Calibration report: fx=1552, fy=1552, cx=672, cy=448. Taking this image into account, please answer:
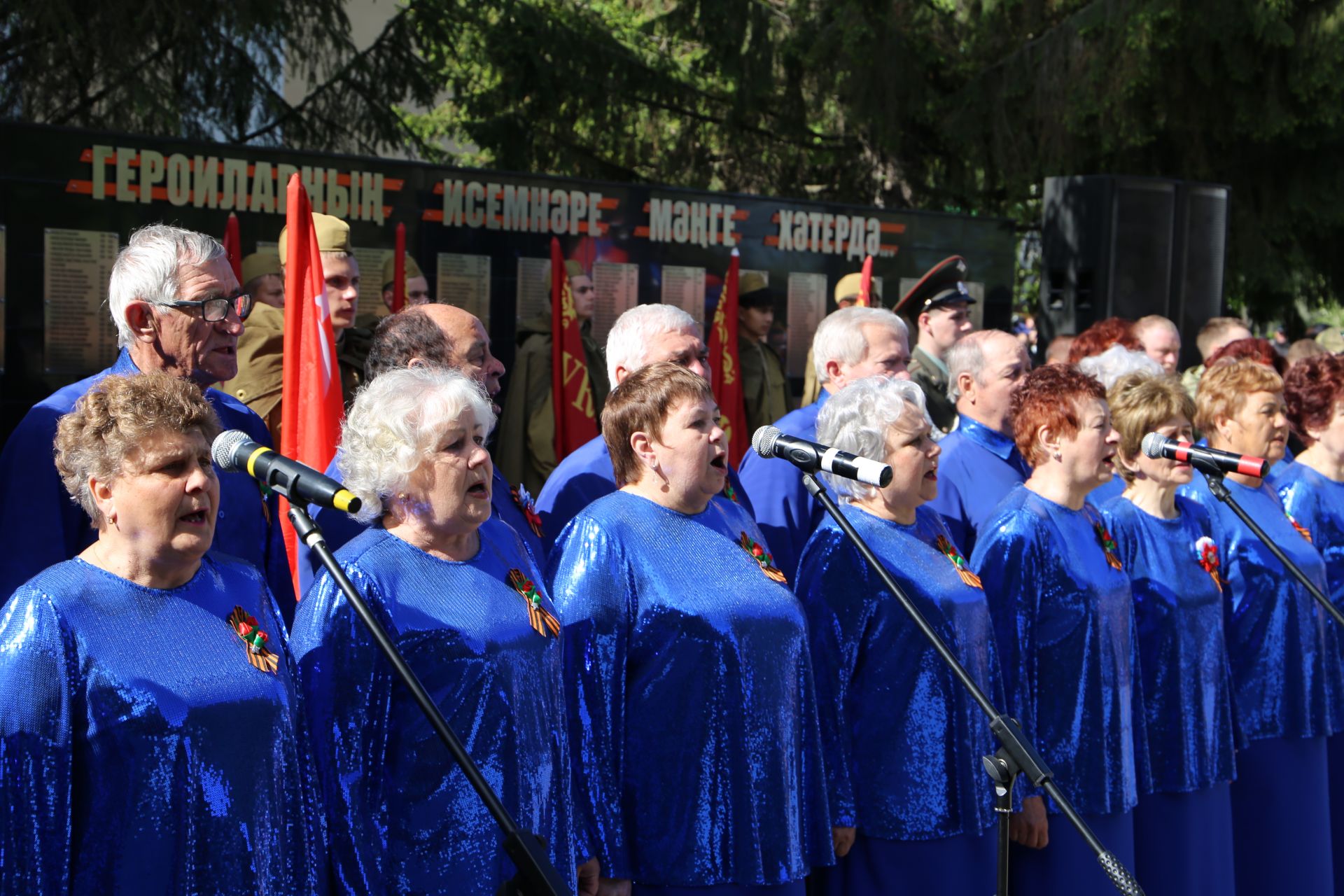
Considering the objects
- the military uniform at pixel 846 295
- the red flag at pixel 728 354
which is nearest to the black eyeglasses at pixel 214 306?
the red flag at pixel 728 354

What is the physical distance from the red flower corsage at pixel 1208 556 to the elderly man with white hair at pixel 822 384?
111 centimetres

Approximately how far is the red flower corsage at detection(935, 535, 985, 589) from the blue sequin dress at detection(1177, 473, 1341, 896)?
1538 millimetres

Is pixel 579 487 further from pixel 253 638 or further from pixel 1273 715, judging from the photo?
pixel 1273 715

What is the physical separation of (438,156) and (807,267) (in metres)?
4.60

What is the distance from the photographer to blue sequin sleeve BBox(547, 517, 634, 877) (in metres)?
3.57

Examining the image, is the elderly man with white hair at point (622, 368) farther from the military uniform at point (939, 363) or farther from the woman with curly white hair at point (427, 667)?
the military uniform at point (939, 363)

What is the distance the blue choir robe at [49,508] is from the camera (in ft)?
11.1

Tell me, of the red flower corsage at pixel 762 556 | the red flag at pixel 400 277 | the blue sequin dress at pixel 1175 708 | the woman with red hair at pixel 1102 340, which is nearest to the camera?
the red flower corsage at pixel 762 556

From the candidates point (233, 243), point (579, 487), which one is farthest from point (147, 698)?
point (233, 243)

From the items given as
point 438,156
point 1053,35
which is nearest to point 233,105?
point 438,156

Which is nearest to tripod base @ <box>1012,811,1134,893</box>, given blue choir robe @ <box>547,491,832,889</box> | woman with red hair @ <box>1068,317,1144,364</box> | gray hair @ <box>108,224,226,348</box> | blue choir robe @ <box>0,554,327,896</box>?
blue choir robe @ <box>547,491,832,889</box>

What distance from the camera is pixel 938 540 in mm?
4320

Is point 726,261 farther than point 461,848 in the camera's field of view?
Yes

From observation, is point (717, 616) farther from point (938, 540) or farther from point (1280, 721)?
point (1280, 721)
